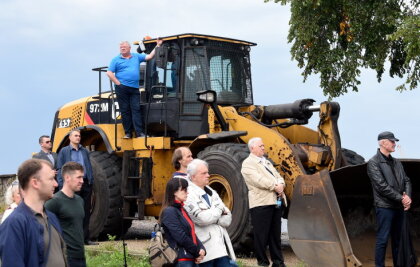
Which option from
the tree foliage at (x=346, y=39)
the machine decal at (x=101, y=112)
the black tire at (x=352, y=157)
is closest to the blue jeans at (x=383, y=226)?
the black tire at (x=352, y=157)

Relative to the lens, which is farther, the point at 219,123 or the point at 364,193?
the point at 219,123

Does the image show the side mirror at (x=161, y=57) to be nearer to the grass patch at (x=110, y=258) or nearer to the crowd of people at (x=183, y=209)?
the crowd of people at (x=183, y=209)

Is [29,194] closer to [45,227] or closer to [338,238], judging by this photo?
[45,227]

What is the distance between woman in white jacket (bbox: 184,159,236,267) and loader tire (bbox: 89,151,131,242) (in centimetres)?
713

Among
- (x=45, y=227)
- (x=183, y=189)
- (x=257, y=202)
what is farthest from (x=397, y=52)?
(x=45, y=227)

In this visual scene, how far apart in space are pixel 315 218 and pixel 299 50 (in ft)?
41.7

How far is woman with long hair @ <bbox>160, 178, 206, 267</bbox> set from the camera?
704 cm

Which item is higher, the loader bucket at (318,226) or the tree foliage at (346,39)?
the tree foliage at (346,39)

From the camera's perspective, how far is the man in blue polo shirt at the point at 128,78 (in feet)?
45.5

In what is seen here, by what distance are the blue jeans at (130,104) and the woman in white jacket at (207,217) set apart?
6.53 meters

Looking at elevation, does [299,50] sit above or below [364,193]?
above

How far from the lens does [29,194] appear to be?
204 inches

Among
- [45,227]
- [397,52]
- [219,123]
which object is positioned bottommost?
[45,227]

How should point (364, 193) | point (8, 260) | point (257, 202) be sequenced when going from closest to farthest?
1. point (8, 260)
2. point (257, 202)
3. point (364, 193)
